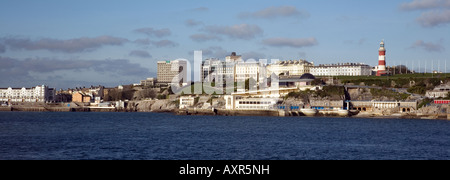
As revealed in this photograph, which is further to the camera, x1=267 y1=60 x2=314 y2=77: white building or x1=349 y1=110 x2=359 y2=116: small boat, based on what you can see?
x1=267 y1=60 x2=314 y2=77: white building

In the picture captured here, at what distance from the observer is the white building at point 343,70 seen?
111 metres

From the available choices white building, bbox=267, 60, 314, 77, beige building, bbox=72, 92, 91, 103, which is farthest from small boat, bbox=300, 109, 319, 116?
beige building, bbox=72, 92, 91, 103

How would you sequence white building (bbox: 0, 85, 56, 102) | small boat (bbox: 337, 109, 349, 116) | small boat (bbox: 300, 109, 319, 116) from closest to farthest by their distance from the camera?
small boat (bbox: 337, 109, 349, 116) → small boat (bbox: 300, 109, 319, 116) → white building (bbox: 0, 85, 56, 102)

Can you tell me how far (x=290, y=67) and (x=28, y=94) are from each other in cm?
6370

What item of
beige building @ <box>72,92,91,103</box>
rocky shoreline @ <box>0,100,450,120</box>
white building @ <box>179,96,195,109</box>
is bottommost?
rocky shoreline @ <box>0,100,450,120</box>

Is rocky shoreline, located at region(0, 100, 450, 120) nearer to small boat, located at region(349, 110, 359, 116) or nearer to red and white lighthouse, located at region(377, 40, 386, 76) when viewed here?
small boat, located at region(349, 110, 359, 116)

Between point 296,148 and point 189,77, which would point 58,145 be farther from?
point 189,77

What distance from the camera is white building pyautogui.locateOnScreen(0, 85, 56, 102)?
128m

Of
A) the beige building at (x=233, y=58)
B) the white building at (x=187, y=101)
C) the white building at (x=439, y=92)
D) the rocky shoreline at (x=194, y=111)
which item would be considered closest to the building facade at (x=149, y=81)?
the beige building at (x=233, y=58)

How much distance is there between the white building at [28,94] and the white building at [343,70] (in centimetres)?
6340

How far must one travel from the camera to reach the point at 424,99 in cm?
7050

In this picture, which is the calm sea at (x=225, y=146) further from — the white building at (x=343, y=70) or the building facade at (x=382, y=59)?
the white building at (x=343, y=70)

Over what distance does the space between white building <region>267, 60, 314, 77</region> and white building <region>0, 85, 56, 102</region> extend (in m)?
53.5
